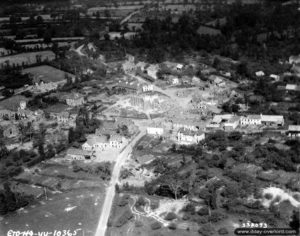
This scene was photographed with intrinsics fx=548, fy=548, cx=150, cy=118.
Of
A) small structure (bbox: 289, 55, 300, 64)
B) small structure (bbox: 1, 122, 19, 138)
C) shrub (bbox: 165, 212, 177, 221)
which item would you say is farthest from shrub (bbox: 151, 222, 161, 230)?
small structure (bbox: 289, 55, 300, 64)

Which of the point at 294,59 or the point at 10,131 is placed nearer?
the point at 10,131

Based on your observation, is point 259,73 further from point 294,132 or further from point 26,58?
point 26,58

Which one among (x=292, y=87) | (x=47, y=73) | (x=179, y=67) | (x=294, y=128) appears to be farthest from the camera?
(x=47, y=73)

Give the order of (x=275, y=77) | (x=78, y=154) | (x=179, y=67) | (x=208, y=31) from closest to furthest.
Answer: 1. (x=78, y=154)
2. (x=275, y=77)
3. (x=179, y=67)
4. (x=208, y=31)

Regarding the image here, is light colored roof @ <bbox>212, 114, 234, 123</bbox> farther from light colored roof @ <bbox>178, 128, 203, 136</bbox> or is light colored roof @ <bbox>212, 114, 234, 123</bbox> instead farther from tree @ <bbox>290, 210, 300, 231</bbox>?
tree @ <bbox>290, 210, 300, 231</bbox>

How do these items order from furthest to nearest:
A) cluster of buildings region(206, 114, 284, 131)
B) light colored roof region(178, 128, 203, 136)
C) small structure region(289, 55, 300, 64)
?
small structure region(289, 55, 300, 64) → cluster of buildings region(206, 114, 284, 131) → light colored roof region(178, 128, 203, 136)

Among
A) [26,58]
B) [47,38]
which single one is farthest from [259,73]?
[47,38]

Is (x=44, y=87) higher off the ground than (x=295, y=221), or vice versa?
(x=295, y=221)
